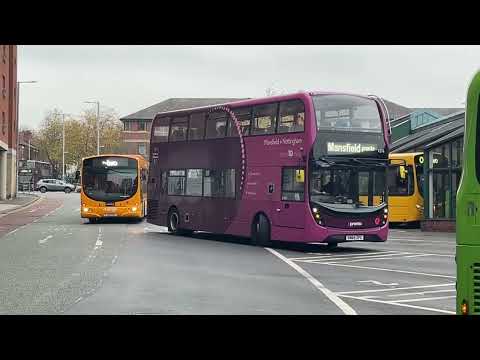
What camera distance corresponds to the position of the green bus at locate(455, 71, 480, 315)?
6.64 m

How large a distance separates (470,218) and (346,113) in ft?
42.7

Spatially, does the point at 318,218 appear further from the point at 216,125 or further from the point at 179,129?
the point at 179,129

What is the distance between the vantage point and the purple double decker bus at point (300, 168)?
63.1ft

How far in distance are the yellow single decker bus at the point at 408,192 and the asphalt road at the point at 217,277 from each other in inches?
322

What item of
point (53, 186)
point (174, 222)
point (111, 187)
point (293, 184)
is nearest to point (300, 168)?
point (293, 184)

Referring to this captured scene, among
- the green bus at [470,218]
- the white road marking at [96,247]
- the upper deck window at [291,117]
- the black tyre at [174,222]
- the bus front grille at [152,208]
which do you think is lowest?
the white road marking at [96,247]

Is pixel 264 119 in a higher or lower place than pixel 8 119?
lower

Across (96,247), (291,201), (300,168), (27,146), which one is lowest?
(96,247)

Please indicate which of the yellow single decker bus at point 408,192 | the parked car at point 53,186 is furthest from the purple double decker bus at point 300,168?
the parked car at point 53,186

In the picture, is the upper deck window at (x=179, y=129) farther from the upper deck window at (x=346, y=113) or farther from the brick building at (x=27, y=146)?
the brick building at (x=27, y=146)

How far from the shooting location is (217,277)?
47.0ft

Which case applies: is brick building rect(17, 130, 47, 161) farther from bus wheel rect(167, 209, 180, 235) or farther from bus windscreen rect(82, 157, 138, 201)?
bus wheel rect(167, 209, 180, 235)
